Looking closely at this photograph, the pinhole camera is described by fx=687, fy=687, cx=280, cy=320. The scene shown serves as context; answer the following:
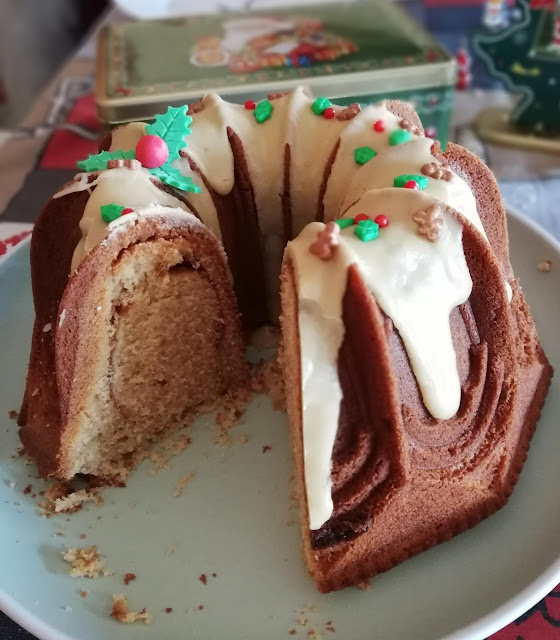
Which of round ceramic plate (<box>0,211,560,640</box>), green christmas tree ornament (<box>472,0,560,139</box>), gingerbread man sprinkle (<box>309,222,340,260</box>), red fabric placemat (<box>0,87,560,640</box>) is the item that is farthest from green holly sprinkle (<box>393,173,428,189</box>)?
green christmas tree ornament (<box>472,0,560,139</box>)

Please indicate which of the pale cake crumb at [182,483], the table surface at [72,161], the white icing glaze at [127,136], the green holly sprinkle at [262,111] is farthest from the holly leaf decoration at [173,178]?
the table surface at [72,161]

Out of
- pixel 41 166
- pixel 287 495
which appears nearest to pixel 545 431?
pixel 287 495

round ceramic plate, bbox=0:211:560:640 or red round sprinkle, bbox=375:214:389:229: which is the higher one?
red round sprinkle, bbox=375:214:389:229

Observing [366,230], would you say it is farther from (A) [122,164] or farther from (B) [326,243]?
(A) [122,164]

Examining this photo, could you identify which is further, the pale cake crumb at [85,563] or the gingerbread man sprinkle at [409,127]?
the gingerbread man sprinkle at [409,127]

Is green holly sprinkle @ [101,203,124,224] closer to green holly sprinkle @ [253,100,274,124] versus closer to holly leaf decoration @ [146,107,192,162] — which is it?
holly leaf decoration @ [146,107,192,162]

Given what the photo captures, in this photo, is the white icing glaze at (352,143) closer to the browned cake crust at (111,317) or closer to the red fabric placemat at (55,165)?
the browned cake crust at (111,317)

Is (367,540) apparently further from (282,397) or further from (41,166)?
(41,166)

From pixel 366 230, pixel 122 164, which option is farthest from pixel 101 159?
pixel 366 230
